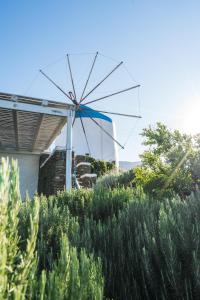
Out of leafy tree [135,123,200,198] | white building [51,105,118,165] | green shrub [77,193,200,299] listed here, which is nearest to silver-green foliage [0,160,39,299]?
green shrub [77,193,200,299]

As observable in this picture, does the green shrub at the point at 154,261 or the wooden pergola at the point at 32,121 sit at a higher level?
the wooden pergola at the point at 32,121

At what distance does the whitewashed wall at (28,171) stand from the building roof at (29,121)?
42.8 inches

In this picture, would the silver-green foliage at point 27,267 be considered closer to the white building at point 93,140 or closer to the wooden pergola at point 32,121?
the wooden pergola at point 32,121

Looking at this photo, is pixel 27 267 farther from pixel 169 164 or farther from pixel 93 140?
pixel 93 140

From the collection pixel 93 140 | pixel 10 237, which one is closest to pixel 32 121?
pixel 10 237

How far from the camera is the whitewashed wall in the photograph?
653 inches

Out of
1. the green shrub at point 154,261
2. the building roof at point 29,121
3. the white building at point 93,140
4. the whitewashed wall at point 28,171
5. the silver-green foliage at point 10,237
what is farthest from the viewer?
the white building at point 93,140

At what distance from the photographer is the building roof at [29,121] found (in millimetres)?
10019

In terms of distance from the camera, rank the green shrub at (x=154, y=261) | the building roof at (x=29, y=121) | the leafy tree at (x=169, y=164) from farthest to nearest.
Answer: the building roof at (x=29, y=121)
the leafy tree at (x=169, y=164)
the green shrub at (x=154, y=261)

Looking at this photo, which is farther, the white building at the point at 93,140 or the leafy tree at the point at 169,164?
the white building at the point at 93,140

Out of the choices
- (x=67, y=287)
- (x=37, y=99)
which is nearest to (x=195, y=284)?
(x=67, y=287)

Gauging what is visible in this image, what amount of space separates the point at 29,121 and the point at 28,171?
5.63 meters

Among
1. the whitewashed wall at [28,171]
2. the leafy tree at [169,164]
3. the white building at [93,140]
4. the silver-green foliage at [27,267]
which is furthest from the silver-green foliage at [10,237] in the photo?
the white building at [93,140]

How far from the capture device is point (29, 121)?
38.4 ft
